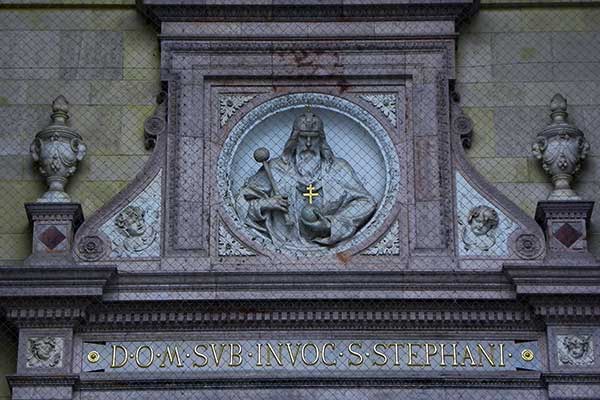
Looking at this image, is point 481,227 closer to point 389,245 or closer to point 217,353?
point 389,245

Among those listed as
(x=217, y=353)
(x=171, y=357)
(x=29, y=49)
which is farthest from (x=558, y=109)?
(x=29, y=49)

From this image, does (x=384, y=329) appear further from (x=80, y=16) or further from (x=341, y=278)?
(x=80, y=16)

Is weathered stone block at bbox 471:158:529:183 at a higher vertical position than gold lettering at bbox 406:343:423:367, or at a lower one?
higher

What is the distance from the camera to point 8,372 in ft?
71.6

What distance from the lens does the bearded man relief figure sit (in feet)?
73.6

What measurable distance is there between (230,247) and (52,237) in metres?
1.85

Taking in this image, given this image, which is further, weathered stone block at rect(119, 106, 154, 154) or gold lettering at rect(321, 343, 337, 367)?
weathered stone block at rect(119, 106, 154, 154)

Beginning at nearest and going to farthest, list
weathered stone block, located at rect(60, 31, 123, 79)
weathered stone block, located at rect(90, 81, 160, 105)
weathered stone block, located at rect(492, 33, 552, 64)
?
weathered stone block, located at rect(90, 81, 160, 105), weathered stone block, located at rect(60, 31, 123, 79), weathered stone block, located at rect(492, 33, 552, 64)

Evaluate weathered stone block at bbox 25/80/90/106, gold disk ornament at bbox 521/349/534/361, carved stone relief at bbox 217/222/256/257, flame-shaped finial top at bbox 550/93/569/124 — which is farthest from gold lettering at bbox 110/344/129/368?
flame-shaped finial top at bbox 550/93/569/124

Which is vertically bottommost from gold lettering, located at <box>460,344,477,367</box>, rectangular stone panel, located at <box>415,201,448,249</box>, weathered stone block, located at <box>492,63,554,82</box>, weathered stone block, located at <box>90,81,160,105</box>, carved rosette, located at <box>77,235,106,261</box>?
gold lettering, located at <box>460,344,477,367</box>

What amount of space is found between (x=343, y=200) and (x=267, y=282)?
4.72 feet

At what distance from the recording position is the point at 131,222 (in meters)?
22.4

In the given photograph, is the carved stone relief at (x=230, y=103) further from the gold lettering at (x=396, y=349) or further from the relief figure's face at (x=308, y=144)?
the gold lettering at (x=396, y=349)

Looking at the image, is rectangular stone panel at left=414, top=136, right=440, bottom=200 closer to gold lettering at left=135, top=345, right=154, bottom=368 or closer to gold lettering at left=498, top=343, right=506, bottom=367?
gold lettering at left=498, top=343, right=506, bottom=367
